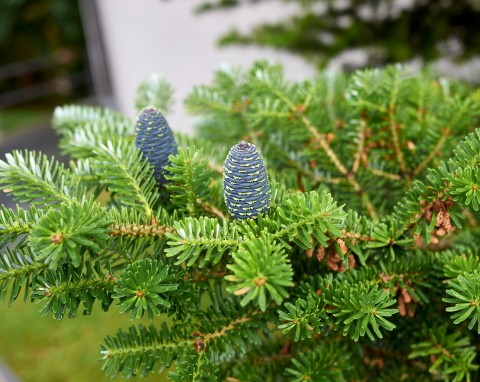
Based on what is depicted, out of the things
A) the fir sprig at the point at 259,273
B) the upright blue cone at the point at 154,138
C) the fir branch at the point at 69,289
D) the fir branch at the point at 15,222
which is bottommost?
the fir branch at the point at 69,289

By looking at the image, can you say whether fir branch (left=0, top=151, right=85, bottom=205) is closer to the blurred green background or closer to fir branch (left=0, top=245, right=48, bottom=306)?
fir branch (left=0, top=245, right=48, bottom=306)

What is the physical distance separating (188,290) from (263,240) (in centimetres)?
9

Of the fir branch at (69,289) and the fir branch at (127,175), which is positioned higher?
the fir branch at (127,175)

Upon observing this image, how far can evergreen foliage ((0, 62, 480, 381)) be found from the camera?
328mm

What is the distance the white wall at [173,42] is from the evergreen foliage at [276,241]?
5.50 feet

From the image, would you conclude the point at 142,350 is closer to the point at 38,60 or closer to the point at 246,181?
the point at 246,181

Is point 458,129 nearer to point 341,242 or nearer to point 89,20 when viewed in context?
point 341,242

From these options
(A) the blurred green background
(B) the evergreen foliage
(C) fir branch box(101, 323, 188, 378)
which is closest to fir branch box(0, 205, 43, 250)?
(B) the evergreen foliage

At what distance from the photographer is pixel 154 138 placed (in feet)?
1.35

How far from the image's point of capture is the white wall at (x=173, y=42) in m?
2.25

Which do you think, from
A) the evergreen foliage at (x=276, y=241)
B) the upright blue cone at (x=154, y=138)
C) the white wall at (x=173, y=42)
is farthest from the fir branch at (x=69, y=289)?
the white wall at (x=173, y=42)

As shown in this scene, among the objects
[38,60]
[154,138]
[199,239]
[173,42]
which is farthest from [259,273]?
[38,60]

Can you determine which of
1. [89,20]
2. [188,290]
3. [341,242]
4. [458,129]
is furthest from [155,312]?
[89,20]

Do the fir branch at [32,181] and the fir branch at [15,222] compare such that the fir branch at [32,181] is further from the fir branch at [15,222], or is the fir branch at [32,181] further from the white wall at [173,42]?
the white wall at [173,42]
